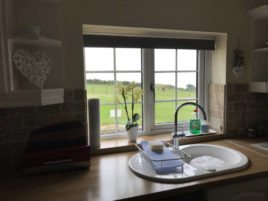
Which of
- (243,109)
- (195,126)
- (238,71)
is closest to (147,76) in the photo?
(195,126)

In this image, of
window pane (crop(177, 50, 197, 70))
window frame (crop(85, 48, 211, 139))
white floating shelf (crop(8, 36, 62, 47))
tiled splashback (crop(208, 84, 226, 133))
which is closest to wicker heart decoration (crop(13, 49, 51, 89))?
white floating shelf (crop(8, 36, 62, 47))

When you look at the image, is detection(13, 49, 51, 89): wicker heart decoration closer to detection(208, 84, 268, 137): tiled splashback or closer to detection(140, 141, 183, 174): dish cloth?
detection(140, 141, 183, 174): dish cloth

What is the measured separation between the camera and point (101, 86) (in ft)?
6.09

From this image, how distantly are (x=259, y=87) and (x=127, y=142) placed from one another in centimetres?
120

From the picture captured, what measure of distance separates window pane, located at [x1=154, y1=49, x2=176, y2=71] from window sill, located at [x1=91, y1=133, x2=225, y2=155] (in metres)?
0.59

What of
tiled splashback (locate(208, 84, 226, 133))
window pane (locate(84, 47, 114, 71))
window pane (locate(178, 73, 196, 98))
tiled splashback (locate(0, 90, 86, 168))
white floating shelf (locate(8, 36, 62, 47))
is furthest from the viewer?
window pane (locate(178, 73, 196, 98))

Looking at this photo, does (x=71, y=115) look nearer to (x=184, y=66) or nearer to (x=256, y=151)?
(x=184, y=66)

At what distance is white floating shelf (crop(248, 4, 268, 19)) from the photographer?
1823mm

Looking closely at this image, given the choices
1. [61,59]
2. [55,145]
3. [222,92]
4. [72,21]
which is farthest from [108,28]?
[222,92]

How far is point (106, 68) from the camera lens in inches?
73.0

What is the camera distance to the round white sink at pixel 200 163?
125 cm

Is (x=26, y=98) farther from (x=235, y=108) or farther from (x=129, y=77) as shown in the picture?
(x=235, y=108)

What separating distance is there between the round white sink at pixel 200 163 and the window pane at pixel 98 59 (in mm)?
741

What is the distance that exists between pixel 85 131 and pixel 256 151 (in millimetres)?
1226
